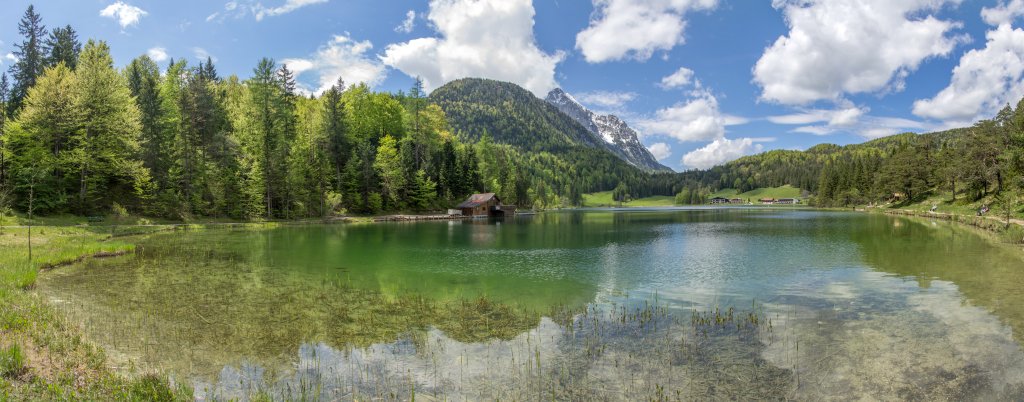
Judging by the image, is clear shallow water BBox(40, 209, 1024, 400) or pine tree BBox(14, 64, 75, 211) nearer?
clear shallow water BBox(40, 209, 1024, 400)

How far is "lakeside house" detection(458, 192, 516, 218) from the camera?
110438 mm

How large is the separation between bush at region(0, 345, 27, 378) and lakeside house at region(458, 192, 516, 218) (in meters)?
98.8

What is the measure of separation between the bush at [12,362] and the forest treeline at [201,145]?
2614cm

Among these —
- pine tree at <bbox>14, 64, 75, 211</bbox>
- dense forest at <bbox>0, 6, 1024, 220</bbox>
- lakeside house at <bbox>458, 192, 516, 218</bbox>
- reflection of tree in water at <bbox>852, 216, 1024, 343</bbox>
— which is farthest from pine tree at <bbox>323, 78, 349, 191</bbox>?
reflection of tree in water at <bbox>852, 216, 1024, 343</bbox>

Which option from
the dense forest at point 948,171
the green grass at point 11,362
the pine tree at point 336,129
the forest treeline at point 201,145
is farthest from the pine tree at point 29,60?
the dense forest at point 948,171

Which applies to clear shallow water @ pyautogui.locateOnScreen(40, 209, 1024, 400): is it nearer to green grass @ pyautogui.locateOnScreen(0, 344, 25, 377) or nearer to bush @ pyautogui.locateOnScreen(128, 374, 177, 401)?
bush @ pyautogui.locateOnScreen(128, 374, 177, 401)

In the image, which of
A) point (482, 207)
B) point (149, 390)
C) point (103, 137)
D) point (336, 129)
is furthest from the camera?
point (482, 207)

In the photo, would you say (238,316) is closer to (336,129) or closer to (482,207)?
(336,129)

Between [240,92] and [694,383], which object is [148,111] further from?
[694,383]

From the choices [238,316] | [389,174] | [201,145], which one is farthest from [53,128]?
[238,316]

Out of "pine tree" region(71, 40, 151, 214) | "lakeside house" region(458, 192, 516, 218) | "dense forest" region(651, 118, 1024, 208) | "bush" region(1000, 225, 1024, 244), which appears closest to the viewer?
"bush" region(1000, 225, 1024, 244)

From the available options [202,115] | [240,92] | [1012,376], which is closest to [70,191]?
[202,115]

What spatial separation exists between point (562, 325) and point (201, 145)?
3209 inches

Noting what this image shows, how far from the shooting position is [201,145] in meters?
76.8
